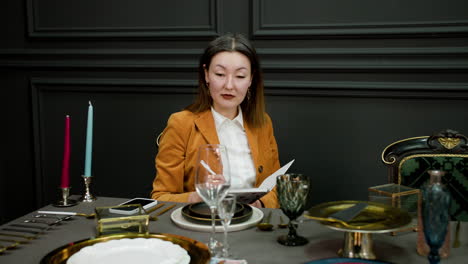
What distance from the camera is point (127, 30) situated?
2.33 m

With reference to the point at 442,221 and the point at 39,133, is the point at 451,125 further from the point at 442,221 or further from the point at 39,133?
the point at 39,133

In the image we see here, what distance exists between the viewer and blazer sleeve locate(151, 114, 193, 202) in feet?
5.15

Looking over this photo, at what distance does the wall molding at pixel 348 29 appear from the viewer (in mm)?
1917

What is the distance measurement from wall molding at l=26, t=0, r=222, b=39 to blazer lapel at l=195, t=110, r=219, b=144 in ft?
2.15

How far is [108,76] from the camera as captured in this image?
2.38 m

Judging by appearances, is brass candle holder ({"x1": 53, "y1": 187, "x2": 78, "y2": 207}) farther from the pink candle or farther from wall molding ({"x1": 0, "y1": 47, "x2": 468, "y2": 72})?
wall molding ({"x1": 0, "y1": 47, "x2": 468, "y2": 72})

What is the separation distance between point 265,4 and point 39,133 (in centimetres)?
139

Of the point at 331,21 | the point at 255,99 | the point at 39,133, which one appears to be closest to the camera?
the point at 255,99

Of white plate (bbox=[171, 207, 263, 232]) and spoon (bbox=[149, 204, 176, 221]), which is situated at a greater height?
white plate (bbox=[171, 207, 263, 232])

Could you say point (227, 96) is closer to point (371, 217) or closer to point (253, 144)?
point (253, 144)

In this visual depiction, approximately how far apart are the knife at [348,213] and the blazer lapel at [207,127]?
74 centimetres

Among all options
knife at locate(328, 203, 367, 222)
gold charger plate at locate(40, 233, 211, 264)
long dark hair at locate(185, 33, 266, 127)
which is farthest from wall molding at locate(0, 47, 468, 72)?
gold charger plate at locate(40, 233, 211, 264)

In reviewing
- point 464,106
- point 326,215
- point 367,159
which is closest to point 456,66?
point 464,106

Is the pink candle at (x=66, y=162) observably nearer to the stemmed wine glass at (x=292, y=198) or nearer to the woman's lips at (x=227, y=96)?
the woman's lips at (x=227, y=96)
